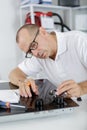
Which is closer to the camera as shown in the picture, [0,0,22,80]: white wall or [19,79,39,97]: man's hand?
[19,79,39,97]: man's hand

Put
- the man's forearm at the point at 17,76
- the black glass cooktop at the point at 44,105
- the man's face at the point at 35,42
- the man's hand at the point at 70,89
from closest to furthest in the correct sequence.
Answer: the black glass cooktop at the point at 44,105 → the man's hand at the point at 70,89 → the man's face at the point at 35,42 → the man's forearm at the point at 17,76

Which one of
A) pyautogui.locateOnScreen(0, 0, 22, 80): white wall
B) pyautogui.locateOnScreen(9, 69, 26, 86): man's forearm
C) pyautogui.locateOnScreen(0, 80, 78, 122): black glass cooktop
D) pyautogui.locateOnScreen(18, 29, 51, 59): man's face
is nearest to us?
pyautogui.locateOnScreen(0, 80, 78, 122): black glass cooktop

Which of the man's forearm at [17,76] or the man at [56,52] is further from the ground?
the man at [56,52]

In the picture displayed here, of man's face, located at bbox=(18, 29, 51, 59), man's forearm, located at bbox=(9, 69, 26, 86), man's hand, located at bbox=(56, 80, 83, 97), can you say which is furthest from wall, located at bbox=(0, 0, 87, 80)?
man's hand, located at bbox=(56, 80, 83, 97)

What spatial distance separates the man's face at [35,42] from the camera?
1.09 metres

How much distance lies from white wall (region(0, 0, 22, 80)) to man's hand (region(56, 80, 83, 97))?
1791mm

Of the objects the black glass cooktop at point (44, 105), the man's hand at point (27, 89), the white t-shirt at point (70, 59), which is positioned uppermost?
the white t-shirt at point (70, 59)

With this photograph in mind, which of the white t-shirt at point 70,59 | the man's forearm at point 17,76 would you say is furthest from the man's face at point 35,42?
the man's forearm at point 17,76

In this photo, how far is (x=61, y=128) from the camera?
697 mm

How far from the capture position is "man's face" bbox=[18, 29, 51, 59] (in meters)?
1.09

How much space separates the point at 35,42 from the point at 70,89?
1.17ft

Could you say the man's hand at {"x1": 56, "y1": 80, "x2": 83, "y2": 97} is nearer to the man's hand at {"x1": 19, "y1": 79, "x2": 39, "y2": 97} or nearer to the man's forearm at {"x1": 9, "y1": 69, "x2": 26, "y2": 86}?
the man's hand at {"x1": 19, "y1": 79, "x2": 39, "y2": 97}

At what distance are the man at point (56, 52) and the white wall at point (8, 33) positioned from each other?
1.22m

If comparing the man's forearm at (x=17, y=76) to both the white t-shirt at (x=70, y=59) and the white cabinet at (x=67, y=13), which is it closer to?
the white t-shirt at (x=70, y=59)
